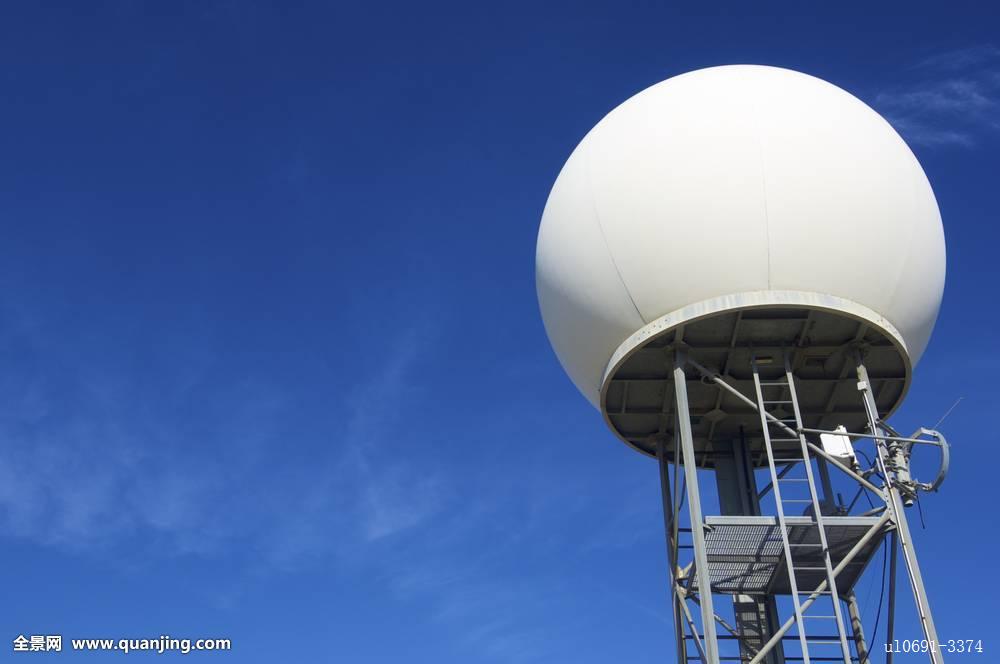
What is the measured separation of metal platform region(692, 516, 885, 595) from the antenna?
4cm

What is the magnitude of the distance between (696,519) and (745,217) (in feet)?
15.0

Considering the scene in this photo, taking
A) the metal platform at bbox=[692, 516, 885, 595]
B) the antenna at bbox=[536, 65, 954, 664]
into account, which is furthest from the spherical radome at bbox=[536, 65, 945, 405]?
the metal platform at bbox=[692, 516, 885, 595]

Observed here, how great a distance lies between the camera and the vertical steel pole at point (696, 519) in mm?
13695

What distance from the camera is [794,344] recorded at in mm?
15734

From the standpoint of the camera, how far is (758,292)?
47.6ft

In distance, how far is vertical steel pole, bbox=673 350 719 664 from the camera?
13695 millimetres

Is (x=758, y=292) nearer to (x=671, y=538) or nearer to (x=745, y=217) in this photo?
(x=745, y=217)

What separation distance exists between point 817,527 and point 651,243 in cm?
499

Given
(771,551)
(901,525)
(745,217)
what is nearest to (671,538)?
(771,551)

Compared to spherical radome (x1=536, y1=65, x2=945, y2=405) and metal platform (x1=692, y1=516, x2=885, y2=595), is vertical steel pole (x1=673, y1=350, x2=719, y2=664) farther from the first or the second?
spherical radome (x1=536, y1=65, x2=945, y2=405)

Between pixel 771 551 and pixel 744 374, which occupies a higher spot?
pixel 744 374

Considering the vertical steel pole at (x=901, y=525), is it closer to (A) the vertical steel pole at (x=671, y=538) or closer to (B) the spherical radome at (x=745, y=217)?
(B) the spherical radome at (x=745, y=217)

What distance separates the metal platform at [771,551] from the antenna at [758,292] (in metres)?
0.04

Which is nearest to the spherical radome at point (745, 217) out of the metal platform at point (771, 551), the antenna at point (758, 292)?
the antenna at point (758, 292)
